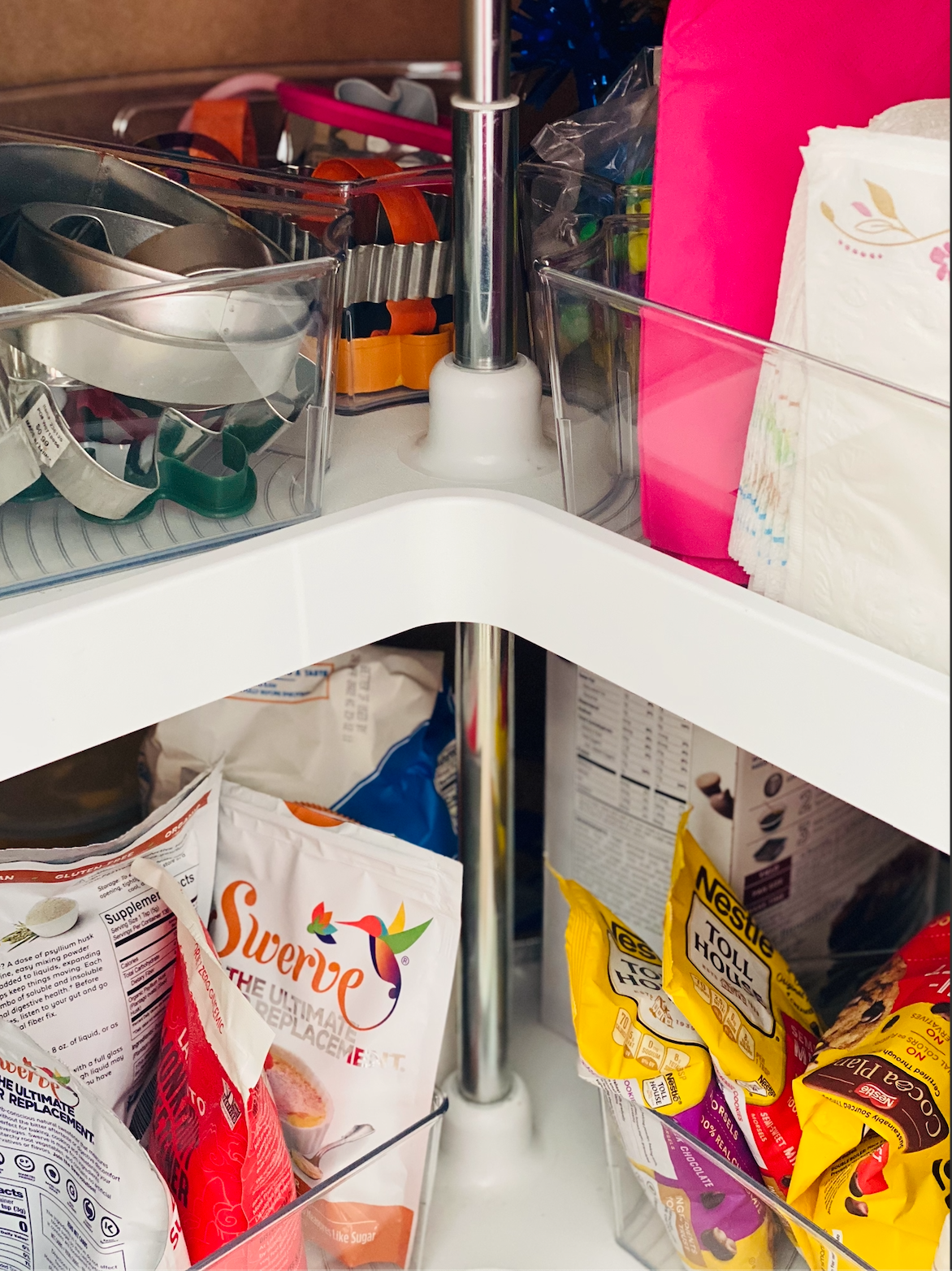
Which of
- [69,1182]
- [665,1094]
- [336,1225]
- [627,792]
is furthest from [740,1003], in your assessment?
[69,1182]

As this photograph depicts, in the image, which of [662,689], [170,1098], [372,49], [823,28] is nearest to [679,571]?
[662,689]

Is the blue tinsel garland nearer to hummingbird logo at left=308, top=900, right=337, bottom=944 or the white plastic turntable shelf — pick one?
the white plastic turntable shelf

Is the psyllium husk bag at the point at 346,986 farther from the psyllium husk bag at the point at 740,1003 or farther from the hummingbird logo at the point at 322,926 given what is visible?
the psyllium husk bag at the point at 740,1003

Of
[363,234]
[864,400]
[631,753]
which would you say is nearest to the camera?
[864,400]

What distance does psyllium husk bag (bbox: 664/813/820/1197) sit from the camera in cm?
75

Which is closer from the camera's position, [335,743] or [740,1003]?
[740,1003]

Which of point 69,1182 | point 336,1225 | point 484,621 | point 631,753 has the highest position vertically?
point 484,621

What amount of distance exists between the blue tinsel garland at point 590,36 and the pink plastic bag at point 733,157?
24 cm

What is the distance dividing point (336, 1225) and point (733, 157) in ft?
2.29

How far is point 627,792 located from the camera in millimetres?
931

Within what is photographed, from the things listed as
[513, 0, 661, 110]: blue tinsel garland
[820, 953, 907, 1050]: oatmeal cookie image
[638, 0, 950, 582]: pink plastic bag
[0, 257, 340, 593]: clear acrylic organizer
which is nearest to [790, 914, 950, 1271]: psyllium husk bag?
[820, 953, 907, 1050]: oatmeal cookie image

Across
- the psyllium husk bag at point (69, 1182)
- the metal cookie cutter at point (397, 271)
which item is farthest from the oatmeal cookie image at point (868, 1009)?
A: the metal cookie cutter at point (397, 271)

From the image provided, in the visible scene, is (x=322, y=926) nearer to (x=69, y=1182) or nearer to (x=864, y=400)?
(x=69, y=1182)

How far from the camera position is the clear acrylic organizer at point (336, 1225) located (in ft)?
2.51
